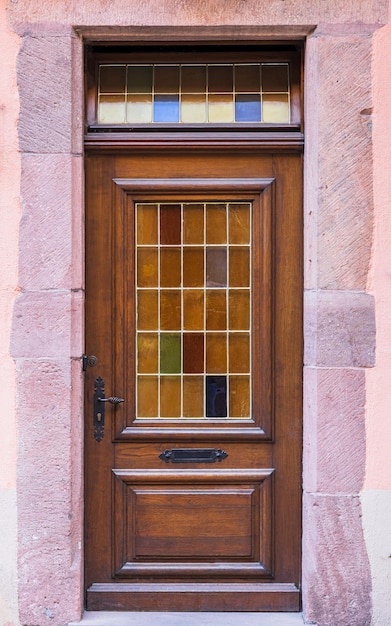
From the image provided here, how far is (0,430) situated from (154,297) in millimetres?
1102

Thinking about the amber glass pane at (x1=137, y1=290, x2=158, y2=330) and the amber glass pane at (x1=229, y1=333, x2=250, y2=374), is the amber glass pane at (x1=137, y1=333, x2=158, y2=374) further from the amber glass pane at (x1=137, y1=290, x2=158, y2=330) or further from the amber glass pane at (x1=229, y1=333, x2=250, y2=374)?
the amber glass pane at (x1=229, y1=333, x2=250, y2=374)

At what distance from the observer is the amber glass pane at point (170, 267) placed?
12.3 feet

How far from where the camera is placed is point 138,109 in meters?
3.74

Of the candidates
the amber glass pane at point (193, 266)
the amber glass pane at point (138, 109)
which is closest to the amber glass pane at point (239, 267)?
the amber glass pane at point (193, 266)

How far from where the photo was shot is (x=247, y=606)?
3.71 m

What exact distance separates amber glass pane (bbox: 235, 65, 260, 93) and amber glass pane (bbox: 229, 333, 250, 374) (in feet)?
4.56

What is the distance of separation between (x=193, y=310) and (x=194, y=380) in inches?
15.6

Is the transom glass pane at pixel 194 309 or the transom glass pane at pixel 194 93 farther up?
the transom glass pane at pixel 194 93

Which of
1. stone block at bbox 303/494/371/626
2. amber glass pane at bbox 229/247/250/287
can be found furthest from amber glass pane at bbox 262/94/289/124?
stone block at bbox 303/494/371/626

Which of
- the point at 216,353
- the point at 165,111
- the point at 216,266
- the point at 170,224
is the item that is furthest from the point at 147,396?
the point at 165,111

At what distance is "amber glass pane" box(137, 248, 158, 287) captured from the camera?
148 inches

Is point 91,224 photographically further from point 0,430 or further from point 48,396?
point 0,430

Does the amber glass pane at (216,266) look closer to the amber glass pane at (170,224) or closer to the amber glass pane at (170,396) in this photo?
the amber glass pane at (170,224)

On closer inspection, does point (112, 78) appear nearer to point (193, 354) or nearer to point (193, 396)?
point (193, 354)
